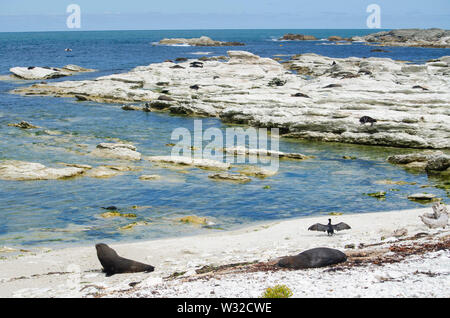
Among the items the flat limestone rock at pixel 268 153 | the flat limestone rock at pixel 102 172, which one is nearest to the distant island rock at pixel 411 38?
the flat limestone rock at pixel 268 153

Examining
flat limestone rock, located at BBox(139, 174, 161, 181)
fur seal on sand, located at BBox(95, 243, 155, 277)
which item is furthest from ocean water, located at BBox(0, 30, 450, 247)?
fur seal on sand, located at BBox(95, 243, 155, 277)

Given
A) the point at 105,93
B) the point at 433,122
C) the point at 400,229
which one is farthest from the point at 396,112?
the point at 105,93

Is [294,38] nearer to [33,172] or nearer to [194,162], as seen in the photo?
[194,162]

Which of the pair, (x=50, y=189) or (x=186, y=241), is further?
(x=50, y=189)

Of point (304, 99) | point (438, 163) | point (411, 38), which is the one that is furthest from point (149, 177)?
point (411, 38)

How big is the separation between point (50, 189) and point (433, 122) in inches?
840

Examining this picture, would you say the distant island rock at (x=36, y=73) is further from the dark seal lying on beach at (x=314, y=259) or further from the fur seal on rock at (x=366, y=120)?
the dark seal lying on beach at (x=314, y=259)

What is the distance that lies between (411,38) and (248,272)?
166132 millimetres

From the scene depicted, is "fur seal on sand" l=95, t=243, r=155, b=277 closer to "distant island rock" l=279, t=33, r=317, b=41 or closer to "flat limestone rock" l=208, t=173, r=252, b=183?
"flat limestone rock" l=208, t=173, r=252, b=183

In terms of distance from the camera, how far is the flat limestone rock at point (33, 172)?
2097cm

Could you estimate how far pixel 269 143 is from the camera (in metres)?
29.3

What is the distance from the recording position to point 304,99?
3606 centimetres

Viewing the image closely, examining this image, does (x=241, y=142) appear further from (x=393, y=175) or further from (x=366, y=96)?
(x=366, y=96)

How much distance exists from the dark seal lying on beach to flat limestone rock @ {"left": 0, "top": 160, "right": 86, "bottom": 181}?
13316mm
